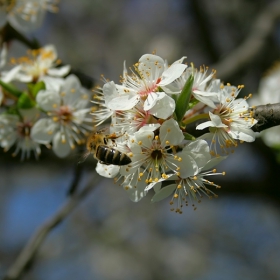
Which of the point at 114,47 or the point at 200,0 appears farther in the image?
the point at 114,47

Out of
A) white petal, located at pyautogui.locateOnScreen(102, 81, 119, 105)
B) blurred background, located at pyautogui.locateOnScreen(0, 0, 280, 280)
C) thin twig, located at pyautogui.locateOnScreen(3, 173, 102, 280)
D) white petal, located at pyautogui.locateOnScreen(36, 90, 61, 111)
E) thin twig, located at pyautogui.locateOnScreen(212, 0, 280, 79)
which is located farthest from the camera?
blurred background, located at pyautogui.locateOnScreen(0, 0, 280, 280)

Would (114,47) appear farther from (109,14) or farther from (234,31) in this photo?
(234,31)

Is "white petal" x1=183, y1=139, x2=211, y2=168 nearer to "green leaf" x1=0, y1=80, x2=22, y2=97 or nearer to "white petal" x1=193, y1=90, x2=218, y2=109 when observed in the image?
"white petal" x1=193, y1=90, x2=218, y2=109

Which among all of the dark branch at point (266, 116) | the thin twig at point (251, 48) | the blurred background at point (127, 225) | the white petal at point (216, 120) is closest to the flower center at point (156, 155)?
the white petal at point (216, 120)

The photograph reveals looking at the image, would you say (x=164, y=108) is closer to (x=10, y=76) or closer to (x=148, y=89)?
(x=148, y=89)

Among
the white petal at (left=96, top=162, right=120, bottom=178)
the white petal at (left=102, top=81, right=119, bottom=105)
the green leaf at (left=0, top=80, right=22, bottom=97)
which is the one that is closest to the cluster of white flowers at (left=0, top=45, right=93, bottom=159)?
the green leaf at (left=0, top=80, right=22, bottom=97)

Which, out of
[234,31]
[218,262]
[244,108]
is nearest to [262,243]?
[218,262]
